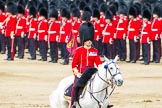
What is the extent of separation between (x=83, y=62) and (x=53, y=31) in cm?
1126

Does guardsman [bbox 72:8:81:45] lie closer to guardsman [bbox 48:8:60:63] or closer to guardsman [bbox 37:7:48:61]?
guardsman [bbox 48:8:60:63]

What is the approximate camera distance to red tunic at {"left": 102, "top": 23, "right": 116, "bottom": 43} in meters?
23.7

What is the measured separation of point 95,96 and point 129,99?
452cm

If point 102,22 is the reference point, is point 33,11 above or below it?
above

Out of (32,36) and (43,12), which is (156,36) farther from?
(43,12)

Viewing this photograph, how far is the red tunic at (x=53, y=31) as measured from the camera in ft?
76.1

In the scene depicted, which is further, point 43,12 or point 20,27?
point 43,12

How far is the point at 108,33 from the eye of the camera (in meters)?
23.8

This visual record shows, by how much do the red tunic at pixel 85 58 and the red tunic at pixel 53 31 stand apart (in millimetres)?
11113

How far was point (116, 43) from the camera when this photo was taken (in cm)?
2406

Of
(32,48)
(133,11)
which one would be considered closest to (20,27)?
(32,48)

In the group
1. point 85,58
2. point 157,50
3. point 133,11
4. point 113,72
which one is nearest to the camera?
point 113,72

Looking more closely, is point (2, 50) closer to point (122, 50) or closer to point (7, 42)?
point (7, 42)

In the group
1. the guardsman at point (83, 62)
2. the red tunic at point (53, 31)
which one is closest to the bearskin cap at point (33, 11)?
the red tunic at point (53, 31)
